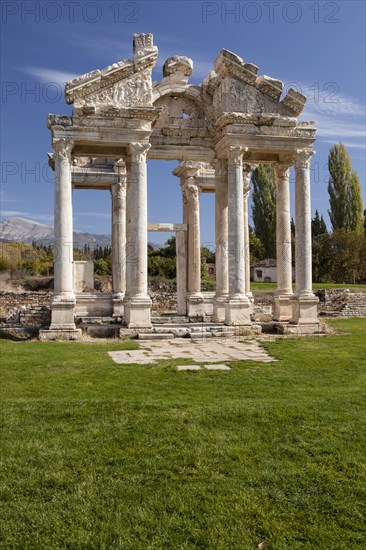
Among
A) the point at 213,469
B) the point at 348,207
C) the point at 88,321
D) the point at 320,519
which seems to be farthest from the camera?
the point at 348,207

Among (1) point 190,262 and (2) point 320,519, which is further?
(1) point 190,262

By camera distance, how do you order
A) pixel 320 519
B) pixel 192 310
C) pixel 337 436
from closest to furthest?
1. pixel 320 519
2. pixel 337 436
3. pixel 192 310

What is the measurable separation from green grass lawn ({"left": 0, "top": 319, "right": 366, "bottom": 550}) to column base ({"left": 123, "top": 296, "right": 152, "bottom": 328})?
300 inches

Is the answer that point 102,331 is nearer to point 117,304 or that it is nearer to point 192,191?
point 117,304

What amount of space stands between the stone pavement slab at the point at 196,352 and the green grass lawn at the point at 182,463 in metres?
2.58

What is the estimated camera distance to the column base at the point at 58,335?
16.9 metres

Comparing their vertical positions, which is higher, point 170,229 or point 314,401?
point 170,229

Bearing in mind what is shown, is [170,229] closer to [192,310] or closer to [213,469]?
[192,310]

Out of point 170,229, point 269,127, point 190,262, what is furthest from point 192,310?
point 269,127

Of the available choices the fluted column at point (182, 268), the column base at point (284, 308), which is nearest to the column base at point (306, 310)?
the column base at point (284, 308)

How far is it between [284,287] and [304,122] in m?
5.89

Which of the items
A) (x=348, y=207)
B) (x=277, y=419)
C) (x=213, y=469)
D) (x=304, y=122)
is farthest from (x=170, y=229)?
(x=348, y=207)

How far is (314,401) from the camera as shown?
809 cm

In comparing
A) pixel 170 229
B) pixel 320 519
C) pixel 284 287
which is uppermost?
pixel 170 229
